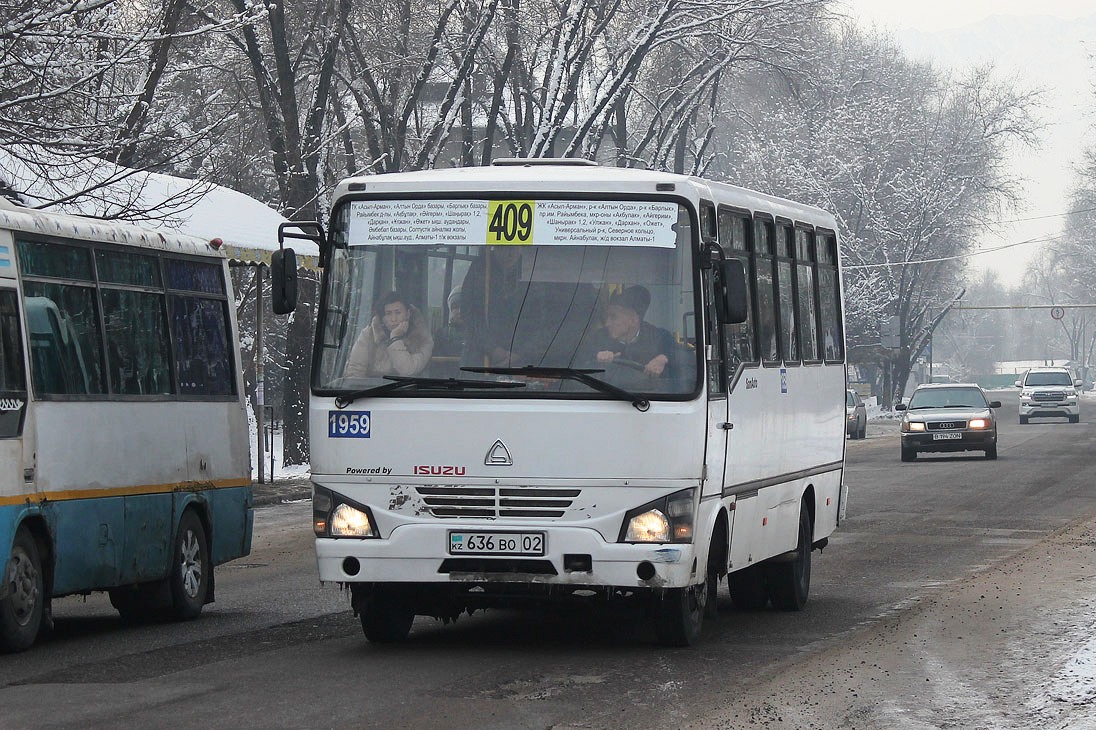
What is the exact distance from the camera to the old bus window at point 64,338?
11734 millimetres

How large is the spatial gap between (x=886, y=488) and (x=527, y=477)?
19686 millimetres

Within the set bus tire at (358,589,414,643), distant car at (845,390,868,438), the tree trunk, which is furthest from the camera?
distant car at (845,390,868,438)

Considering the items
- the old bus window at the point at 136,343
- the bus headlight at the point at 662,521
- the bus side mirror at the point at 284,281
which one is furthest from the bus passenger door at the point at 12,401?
the bus headlight at the point at 662,521

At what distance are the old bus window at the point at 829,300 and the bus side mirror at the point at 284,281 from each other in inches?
207

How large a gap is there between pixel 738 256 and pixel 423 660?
335cm

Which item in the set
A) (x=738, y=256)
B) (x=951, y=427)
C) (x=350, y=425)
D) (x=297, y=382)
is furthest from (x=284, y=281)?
(x=951, y=427)

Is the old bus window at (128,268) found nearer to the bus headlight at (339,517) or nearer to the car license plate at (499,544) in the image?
the bus headlight at (339,517)

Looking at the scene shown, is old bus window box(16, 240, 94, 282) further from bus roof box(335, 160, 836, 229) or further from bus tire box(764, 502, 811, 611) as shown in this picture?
bus tire box(764, 502, 811, 611)

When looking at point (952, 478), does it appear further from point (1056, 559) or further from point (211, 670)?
point (211, 670)

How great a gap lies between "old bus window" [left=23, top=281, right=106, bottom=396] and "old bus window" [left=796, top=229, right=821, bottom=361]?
190 inches

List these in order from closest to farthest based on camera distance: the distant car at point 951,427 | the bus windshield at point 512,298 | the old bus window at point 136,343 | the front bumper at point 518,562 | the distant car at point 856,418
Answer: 1. the front bumper at point 518,562
2. the bus windshield at point 512,298
3. the old bus window at point 136,343
4. the distant car at point 951,427
5. the distant car at point 856,418

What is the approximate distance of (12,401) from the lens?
11227 millimetres

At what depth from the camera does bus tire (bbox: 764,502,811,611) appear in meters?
13.5

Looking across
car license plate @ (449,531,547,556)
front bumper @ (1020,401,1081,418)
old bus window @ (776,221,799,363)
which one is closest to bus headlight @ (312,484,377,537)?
car license plate @ (449,531,547,556)
